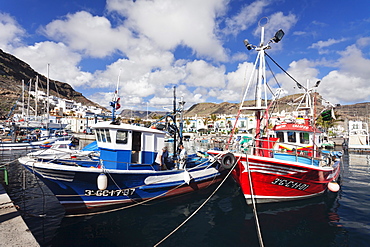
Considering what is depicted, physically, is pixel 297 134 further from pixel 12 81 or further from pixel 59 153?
pixel 12 81

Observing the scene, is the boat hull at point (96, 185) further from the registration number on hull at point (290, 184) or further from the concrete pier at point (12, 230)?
the registration number on hull at point (290, 184)

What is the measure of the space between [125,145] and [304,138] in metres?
9.43

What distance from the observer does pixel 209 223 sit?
764cm

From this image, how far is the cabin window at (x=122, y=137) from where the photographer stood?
8875 mm

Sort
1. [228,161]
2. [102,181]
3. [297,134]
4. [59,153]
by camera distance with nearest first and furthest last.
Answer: [102,181], [228,161], [59,153], [297,134]

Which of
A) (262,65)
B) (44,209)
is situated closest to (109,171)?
(44,209)

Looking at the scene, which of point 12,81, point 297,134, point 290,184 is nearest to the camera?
point 290,184

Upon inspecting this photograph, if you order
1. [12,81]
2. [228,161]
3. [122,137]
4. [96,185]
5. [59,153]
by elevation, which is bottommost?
[96,185]

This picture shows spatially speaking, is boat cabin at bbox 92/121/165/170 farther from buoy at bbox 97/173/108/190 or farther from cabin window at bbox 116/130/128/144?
buoy at bbox 97/173/108/190

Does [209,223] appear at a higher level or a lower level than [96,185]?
lower

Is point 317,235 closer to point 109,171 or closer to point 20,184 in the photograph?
point 109,171

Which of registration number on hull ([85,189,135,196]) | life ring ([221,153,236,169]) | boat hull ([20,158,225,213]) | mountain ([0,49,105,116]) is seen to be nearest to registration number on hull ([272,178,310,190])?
life ring ([221,153,236,169])

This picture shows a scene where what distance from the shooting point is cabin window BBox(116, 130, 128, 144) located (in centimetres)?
888

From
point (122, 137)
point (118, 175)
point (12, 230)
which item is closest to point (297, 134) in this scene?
point (122, 137)
